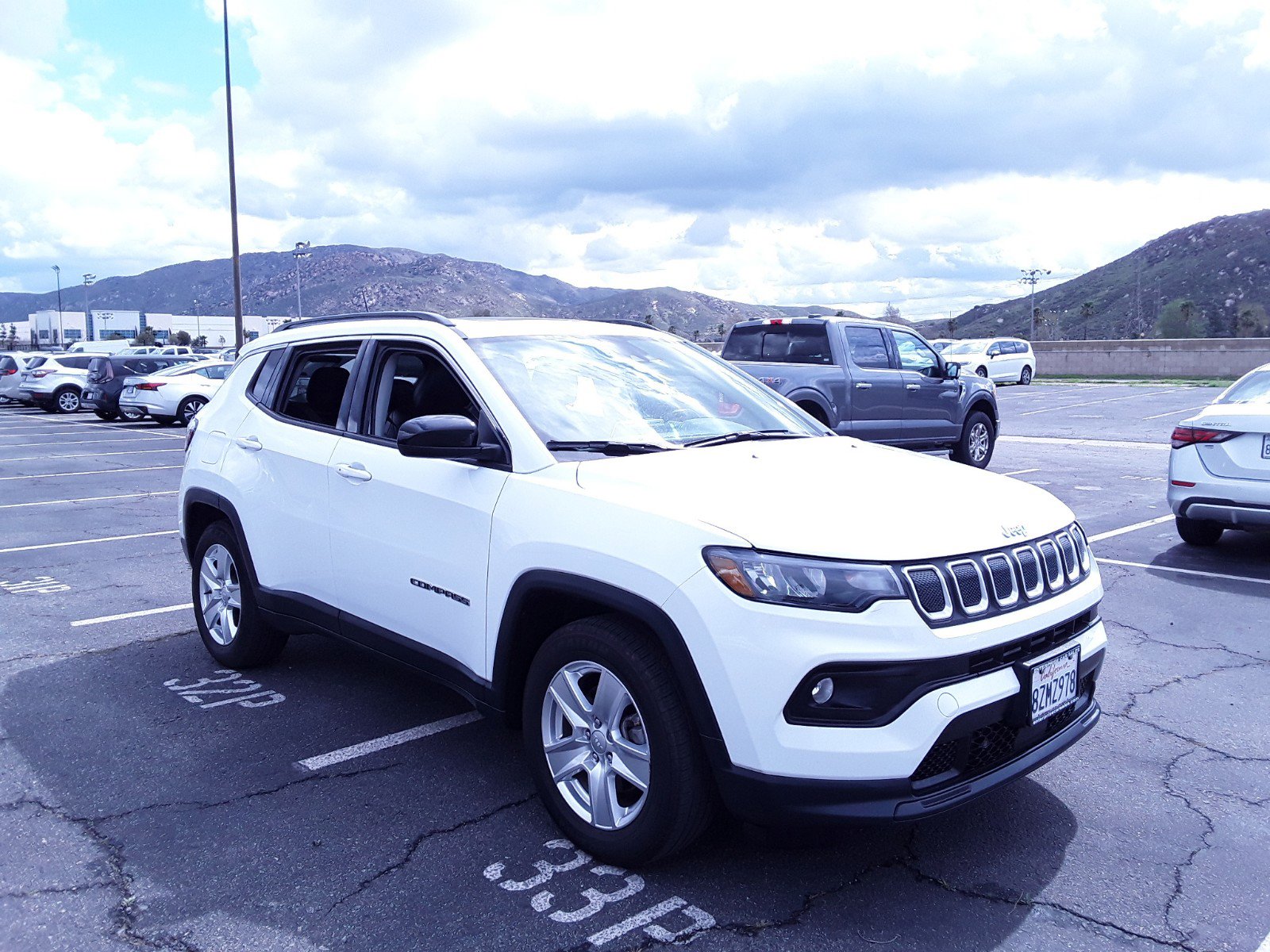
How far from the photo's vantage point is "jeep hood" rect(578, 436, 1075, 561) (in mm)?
2988

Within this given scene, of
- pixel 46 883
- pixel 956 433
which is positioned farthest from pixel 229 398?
pixel 956 433

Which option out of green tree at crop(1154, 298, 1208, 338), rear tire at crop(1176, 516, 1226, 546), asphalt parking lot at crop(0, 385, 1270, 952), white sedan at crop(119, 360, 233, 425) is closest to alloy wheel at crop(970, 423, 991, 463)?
rear tire at crop(1176, 516, 1226, 546)

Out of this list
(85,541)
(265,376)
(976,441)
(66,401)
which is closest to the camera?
(265,376)

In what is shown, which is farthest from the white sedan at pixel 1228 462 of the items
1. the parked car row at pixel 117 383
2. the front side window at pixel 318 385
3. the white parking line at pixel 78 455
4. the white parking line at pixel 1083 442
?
the parked car row at pixel 117 383

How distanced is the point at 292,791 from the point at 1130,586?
19.3 ft

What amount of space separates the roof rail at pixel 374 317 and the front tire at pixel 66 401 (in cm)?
2909

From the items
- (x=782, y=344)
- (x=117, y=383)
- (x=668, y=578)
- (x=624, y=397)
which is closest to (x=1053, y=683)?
(x=668, y=578)

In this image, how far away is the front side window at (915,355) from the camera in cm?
1287

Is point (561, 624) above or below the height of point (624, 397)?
below

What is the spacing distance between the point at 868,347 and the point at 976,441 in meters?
2.76

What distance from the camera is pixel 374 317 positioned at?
189 inches

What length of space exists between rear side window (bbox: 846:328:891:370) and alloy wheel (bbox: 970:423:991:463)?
2.26 m

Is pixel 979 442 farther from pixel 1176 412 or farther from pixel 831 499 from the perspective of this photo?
pixel 1176 412

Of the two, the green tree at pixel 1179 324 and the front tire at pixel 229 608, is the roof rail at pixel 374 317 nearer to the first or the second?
the front tire at pixel 229 608
